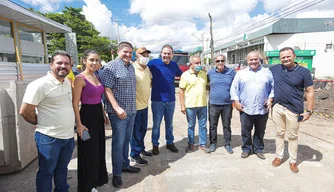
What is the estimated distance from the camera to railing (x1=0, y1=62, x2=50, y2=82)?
4.75m

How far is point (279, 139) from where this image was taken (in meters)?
3.57

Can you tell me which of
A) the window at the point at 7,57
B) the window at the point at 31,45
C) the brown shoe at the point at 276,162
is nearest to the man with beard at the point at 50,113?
the brown shoe at the point at 276,162

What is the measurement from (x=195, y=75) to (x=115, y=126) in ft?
6.05

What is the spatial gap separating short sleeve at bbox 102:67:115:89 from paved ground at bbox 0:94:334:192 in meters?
1.41

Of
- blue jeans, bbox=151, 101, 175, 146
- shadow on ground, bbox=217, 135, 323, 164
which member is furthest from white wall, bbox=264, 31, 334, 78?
blue jeans, bbox=151, 101, 175, 146

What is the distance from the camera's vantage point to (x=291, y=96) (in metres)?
3.29

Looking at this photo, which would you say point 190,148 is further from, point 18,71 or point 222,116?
point 18,71

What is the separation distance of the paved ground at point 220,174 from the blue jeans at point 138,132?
0.33 metres

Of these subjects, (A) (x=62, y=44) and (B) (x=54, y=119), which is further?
(A) (x=62, y=44)

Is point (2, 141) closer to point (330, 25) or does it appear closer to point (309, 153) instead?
point (309, 153)

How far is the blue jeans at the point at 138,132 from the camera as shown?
143 inches

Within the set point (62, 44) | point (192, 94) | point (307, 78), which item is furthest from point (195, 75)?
point (62, 44)

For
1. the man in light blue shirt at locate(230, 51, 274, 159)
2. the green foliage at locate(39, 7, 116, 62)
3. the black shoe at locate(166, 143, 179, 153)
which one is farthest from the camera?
the green foliage at locate(39, 7, 116, 62)

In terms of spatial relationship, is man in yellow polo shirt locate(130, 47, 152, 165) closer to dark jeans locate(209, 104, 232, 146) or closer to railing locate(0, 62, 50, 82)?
dark jeans locate(209, 104, 232, 146)
